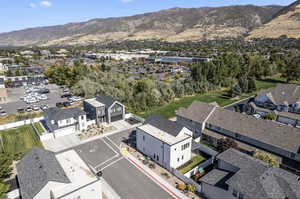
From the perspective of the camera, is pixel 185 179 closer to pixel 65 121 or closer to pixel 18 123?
pixel 65 121

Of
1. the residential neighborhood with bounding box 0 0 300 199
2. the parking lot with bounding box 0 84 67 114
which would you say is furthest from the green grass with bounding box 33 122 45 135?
the parking lot with bounding box 0 84 67 114

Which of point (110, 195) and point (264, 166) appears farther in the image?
point (110, 195)

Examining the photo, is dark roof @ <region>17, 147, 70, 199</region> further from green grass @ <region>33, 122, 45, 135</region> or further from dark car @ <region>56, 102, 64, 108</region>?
dark car @ <region>56, 102, 64, 108</region>

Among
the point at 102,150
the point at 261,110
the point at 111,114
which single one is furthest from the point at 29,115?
the point at 261,110

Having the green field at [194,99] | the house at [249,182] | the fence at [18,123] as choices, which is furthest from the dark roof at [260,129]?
the fence at [18,123]

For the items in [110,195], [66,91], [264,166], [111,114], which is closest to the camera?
[264,166]

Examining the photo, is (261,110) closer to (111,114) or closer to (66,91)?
(111,114)

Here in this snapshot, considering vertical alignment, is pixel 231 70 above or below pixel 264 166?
above

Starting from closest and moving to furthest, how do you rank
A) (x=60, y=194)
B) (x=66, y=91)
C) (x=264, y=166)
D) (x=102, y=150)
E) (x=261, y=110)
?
(x=60, y=194)
(x=264, y=166)
(x=102, y=150)
(x=261, y=110)
(x=66, y=91)
